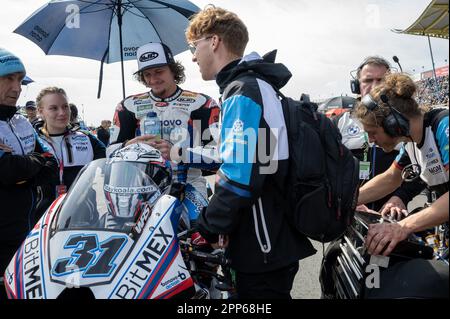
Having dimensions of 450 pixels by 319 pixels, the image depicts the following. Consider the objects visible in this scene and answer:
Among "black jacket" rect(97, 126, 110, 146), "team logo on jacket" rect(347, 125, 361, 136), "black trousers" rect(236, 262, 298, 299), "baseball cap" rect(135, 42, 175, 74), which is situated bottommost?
"black trousers" rect(236, 262, 298, 299)

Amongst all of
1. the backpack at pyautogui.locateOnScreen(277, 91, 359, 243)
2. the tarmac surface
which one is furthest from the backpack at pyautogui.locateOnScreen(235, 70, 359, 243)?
the tarmac surface

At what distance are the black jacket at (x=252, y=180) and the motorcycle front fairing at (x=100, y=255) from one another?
236mm

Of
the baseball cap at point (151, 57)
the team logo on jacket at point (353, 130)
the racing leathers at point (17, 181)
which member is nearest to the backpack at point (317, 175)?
the baseball cap at point (151, 57)

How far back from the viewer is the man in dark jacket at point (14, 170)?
273cm

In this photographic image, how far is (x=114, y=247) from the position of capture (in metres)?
1.72

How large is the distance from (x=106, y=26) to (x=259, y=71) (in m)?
3.13

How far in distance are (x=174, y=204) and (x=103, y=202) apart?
37 centimetres

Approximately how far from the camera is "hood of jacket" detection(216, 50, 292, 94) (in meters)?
1.82

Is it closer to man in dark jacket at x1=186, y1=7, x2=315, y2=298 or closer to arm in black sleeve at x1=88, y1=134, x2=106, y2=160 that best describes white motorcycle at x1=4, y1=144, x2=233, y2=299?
man in dark jacket at x1=186, y1=7, x2=315, y2=298

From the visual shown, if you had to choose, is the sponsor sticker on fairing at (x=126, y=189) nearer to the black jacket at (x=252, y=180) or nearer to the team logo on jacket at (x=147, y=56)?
the black jacket at (x=252, y=180)

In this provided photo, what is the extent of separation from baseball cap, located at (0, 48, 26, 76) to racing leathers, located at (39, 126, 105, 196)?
1.13 metres
